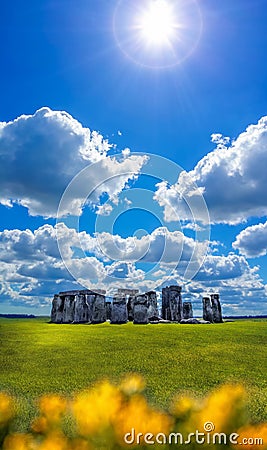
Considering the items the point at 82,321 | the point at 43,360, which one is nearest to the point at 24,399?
the point at 43,360

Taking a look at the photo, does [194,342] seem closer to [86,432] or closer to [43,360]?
[43,360]

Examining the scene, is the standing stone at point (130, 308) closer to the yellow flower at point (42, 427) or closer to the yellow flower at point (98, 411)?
the yellow flower at point (42, 427)

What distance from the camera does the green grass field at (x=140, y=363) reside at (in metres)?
5.91

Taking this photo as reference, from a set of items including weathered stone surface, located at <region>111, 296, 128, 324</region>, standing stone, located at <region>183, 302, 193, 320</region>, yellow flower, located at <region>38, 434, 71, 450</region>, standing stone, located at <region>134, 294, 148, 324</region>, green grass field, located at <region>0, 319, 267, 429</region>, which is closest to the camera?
yellow flower, located at <region>38, 434, 71, 450</region>

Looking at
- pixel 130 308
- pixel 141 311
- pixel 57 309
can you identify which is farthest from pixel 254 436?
pixel 57 309

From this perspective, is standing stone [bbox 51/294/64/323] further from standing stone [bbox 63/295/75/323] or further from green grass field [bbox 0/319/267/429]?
green grass field [bbox 0/319/267/429]

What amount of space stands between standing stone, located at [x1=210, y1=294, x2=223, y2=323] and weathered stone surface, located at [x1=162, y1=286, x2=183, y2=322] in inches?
111

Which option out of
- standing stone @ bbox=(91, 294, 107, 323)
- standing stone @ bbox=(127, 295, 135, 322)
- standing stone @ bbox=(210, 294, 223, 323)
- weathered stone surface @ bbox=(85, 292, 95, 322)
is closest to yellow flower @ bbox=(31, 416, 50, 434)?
standing stone @ bbox=(91, 294, 107, 323)

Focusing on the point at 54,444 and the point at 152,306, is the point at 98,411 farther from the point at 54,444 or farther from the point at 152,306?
the point at 152,306

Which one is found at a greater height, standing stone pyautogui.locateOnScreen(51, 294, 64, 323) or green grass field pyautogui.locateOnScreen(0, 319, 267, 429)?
standing stone pyautogui.locateOnScreen(51, 294, 64, 323)

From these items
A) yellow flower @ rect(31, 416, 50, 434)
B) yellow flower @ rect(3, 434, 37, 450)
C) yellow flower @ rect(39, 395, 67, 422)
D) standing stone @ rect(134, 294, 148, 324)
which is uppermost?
standing stone @ rect(134, 294, 148, 324)

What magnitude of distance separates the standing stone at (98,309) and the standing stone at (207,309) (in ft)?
19.6

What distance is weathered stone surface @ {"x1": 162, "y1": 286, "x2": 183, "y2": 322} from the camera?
26531 millimetres

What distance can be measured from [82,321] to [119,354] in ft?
54.1
